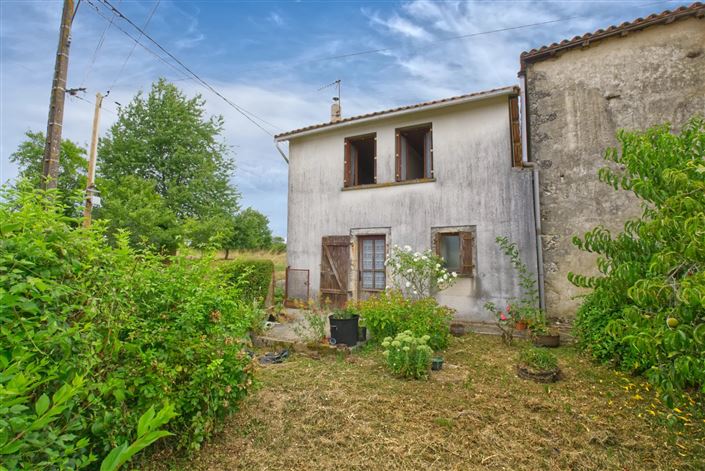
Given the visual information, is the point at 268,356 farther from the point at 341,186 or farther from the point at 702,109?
the point at 702,109

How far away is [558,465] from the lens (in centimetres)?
263

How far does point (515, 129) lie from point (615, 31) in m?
2.30

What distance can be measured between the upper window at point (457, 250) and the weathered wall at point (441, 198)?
17cm

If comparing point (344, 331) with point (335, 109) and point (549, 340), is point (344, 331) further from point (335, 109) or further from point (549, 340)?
point (335, 109)

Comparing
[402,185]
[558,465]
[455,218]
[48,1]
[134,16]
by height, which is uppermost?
[134,16]

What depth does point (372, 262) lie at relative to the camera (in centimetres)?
891

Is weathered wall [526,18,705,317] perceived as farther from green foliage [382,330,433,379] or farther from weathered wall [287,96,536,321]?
green foliage [382,330,433,379]

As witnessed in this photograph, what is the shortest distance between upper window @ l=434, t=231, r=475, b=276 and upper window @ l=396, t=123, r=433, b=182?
61.6 inches

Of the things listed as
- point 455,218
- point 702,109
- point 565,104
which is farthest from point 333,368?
point 702,109

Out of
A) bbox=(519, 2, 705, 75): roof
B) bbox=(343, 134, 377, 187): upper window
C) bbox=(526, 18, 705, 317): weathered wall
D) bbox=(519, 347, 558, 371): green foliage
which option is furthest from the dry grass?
bbox=(519, 2, 705, 75): roof

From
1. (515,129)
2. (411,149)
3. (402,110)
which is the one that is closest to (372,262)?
(411,149)

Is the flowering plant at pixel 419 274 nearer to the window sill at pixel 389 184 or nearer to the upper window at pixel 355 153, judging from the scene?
the window sill at pixel 389 184

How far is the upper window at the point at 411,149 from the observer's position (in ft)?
28.6

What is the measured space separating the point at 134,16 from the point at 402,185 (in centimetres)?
695
